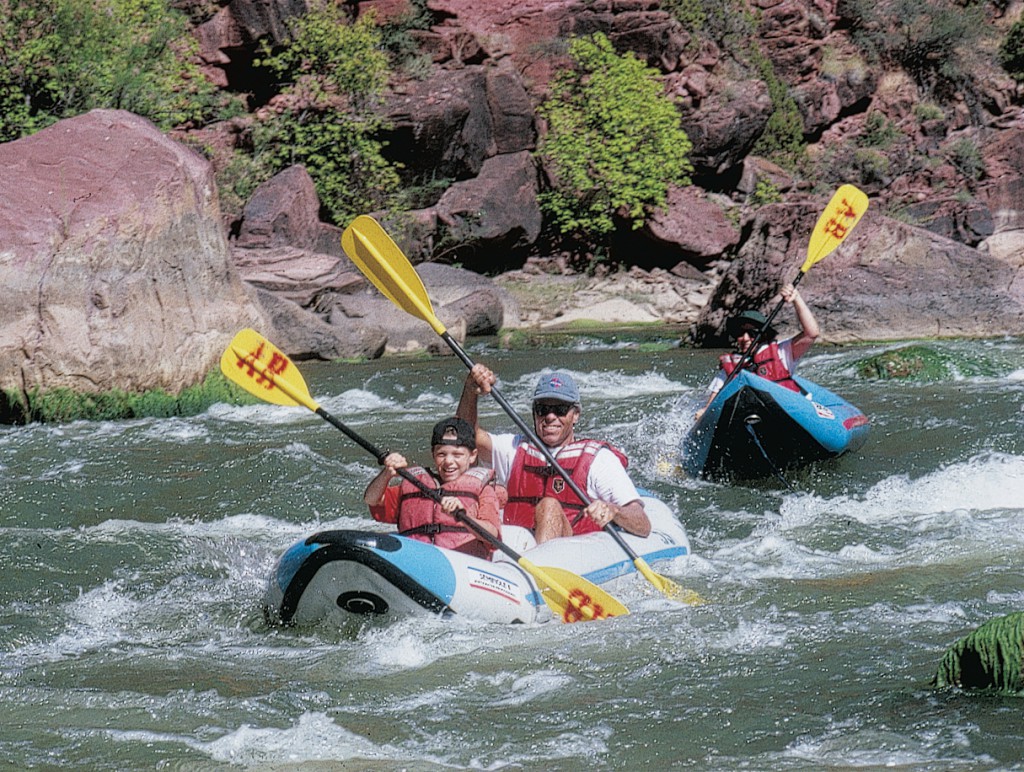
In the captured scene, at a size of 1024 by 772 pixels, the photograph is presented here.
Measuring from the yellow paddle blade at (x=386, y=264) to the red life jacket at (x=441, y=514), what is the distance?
116 centimetres

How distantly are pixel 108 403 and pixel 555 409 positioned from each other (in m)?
5.06

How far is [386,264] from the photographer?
18.8ft

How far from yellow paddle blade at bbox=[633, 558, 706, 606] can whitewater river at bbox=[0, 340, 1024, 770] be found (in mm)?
78

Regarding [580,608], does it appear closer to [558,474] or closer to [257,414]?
[558,474]

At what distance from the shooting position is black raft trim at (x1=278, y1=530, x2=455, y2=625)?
4098 millimetres

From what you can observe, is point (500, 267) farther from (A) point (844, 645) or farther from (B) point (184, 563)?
(A) point (844, 645)

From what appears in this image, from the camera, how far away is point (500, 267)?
20484mm

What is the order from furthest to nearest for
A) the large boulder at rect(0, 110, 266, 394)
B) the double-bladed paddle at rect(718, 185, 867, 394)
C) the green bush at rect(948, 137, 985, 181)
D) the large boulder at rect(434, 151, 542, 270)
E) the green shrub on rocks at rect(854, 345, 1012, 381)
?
the green bush at rect(948, 137, 985, 181) < the large boulder at rect(434, 151, 542, 270) < the green shrub on rocks at rect(854, 345, 1012, 381) < the large boulder at rect(0, 110, 266, 394) < the double-bladed paddle at rect(718, 185, 867, 394)

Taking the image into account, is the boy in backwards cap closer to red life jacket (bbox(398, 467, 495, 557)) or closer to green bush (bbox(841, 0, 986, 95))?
red life jacket (bbox(398, 467, 495, 557))

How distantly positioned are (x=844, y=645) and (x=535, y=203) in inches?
660

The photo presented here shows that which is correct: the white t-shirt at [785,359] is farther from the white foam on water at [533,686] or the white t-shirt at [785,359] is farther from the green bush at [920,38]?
the green bush at [920,38]

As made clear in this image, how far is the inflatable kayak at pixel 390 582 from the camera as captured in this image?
4.12 metres

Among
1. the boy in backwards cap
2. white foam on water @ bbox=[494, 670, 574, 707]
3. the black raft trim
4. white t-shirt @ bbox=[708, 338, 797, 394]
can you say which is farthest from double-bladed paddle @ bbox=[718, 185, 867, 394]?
white foam on water @ bbox=[494, 670, 574, 707]

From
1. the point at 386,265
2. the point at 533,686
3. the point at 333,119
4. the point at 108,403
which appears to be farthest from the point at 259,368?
the point at 333,119
